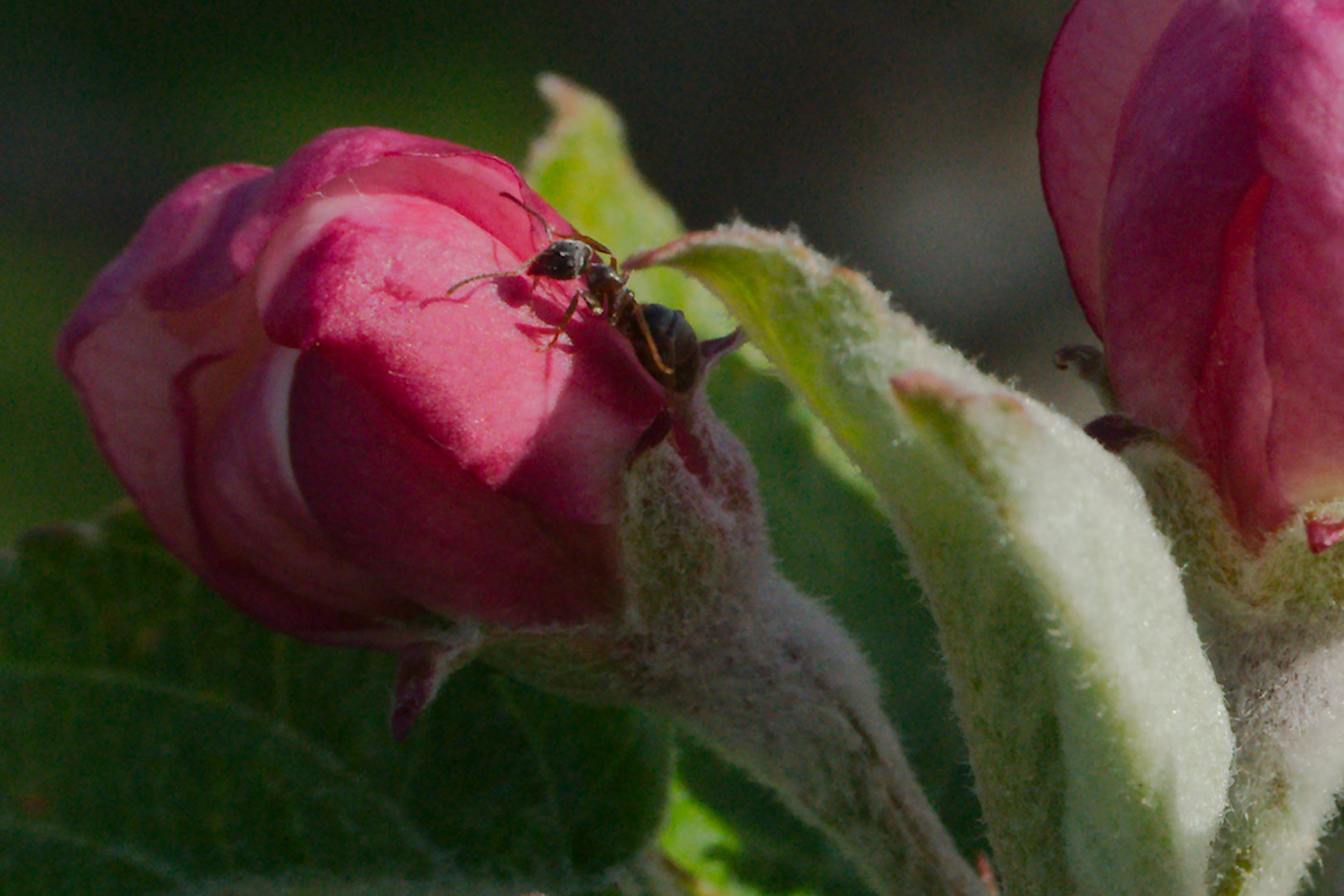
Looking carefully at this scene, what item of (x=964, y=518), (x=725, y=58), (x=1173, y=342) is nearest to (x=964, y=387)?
(x=964, y=518)

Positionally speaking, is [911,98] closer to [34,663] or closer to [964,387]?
[34,663]

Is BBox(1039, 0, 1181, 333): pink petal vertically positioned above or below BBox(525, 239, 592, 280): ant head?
above

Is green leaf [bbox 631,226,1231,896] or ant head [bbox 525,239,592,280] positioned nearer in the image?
green leaf [bbox 631,226,1231,896]

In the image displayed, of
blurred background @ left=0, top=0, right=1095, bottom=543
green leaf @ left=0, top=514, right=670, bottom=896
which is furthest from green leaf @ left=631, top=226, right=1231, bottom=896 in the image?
blurred background @ left=0, top=0, right=1095, bottom=543

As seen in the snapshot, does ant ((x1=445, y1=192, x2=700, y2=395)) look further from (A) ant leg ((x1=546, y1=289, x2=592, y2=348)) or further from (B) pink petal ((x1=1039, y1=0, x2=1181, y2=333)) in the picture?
(B) pink petal ((x1=1039, y1=0, x2=1181, y2=333))

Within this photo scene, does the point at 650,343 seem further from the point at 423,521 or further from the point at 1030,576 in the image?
the point at 1030,576

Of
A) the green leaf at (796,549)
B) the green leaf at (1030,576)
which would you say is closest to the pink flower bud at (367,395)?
the green leaf at (1030,576)

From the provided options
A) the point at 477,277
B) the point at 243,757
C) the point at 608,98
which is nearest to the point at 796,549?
the point at 243,757
